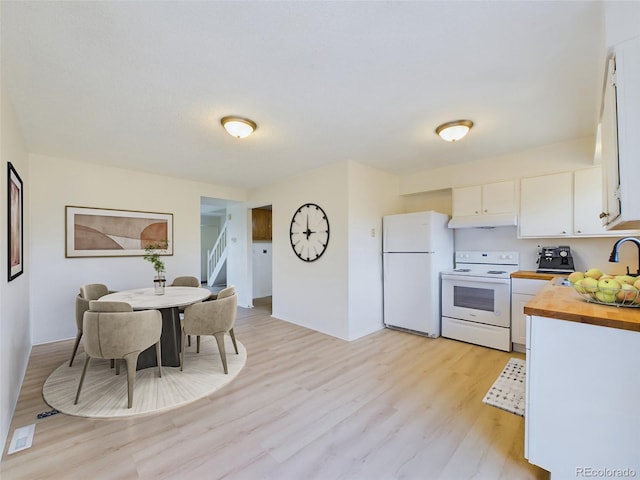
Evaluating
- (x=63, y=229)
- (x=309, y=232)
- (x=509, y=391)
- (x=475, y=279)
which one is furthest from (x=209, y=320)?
(x=475, y=279)

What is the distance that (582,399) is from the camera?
1.37 m

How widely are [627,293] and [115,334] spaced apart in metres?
3.32

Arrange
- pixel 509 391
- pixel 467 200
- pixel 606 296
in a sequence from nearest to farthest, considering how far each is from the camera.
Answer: pixel 606 296
pixel 509 391
pixel 467 200

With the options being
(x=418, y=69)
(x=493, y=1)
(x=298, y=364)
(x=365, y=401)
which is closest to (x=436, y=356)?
(x=365, y=401)

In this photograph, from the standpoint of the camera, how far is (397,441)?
1.78 metres

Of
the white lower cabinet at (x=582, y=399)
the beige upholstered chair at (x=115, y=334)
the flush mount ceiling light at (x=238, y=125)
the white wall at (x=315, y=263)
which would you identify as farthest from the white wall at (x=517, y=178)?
the beige upholstered chair at (x=115, y=334)

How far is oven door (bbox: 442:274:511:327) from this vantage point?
3.25m

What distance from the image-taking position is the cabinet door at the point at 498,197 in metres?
3.43

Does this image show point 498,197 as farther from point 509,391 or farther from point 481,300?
point 509,391

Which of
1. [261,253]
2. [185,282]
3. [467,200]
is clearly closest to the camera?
[467,200]

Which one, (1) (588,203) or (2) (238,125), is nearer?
(2) (238,125)

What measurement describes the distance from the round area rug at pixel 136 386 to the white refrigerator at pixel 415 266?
222 centimetres

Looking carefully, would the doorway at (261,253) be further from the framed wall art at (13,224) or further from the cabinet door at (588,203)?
the cabinet door at (588,203)

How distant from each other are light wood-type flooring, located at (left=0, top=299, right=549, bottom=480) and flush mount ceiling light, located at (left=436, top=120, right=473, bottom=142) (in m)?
2.32
